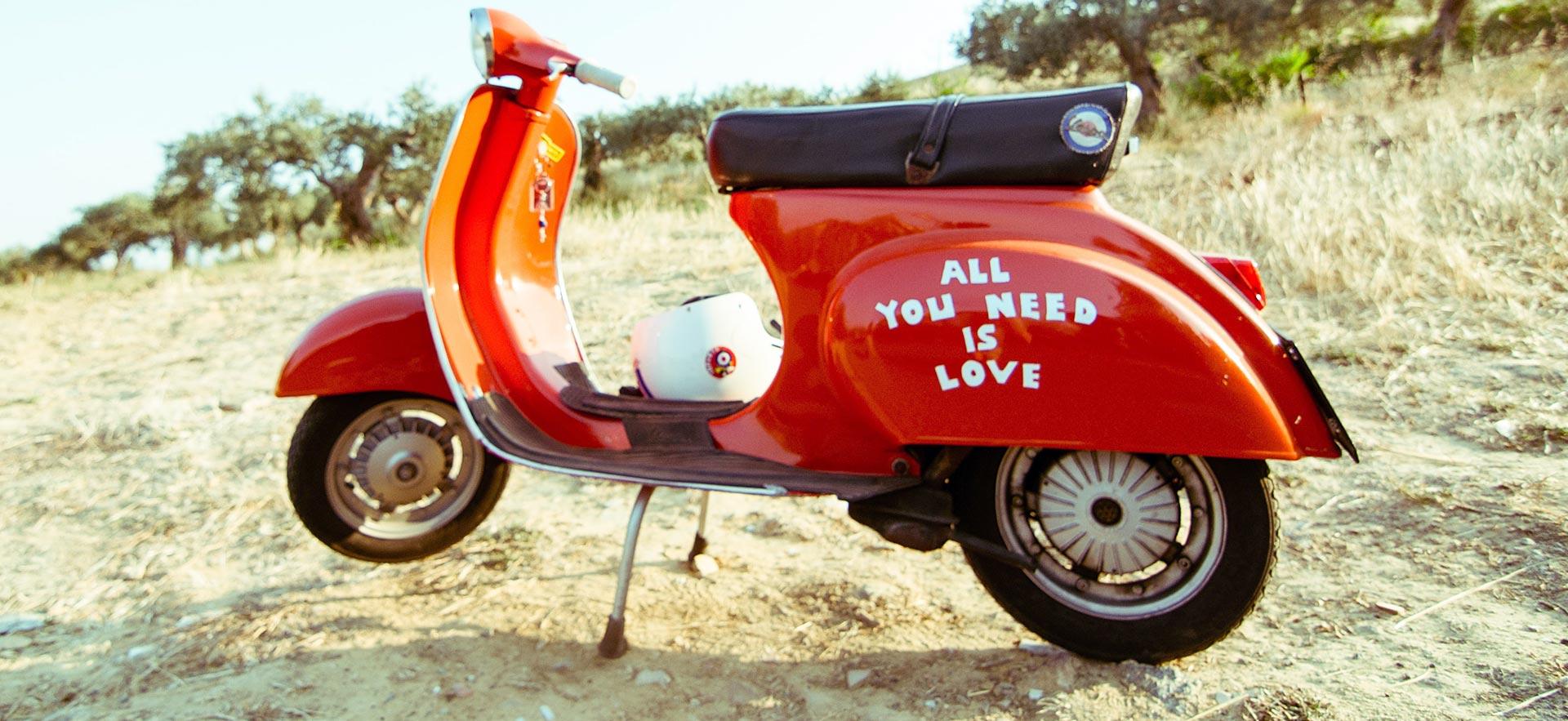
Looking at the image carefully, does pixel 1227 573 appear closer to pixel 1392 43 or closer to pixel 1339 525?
pixel 1339 525

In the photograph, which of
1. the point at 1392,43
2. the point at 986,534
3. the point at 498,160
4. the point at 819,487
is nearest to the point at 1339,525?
the point at 986,534

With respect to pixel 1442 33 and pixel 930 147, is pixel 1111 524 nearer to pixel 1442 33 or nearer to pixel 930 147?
pixel 930 147

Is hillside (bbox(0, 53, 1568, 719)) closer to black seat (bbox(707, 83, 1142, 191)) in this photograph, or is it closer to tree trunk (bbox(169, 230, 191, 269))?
black seat (bbox(707, 83, 1142, 191))

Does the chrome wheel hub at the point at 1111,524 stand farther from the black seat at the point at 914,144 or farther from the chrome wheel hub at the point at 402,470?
the chrome wheel hub at the point at 402,470

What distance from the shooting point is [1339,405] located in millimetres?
3584

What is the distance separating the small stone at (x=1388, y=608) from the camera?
233 cm

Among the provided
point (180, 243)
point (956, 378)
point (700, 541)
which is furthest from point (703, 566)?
point (180, 243)

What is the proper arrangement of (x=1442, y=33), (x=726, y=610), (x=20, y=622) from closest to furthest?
(x=726, y=610)
(x=20, y=622)
(x=1442, y=33)

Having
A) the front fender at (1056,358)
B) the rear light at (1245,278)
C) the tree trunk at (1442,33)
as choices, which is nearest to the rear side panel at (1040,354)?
the front fender at (1056,358)

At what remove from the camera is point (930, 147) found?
2.07 m

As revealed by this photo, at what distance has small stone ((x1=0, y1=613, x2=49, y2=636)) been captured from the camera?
2.73m

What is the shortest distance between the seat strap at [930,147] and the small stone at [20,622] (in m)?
2.51

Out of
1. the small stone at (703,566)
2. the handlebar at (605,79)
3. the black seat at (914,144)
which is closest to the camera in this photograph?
the black seat at (914,144)

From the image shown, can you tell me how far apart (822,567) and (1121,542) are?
0.97 m
